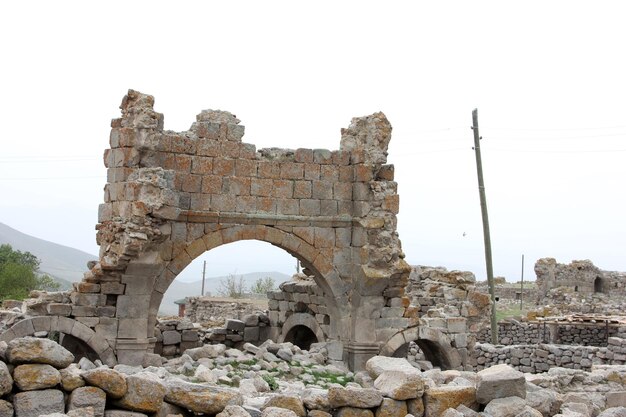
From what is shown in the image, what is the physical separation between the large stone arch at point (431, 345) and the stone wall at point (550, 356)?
2.02m

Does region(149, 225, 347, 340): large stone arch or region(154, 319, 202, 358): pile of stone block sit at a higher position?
region(149, 225, 347, 340): large stone arch

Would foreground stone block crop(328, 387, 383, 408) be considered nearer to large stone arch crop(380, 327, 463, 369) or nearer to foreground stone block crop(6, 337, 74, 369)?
foreground stone block crop(6, 337, 74, 369)

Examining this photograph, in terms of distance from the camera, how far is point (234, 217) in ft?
48.0

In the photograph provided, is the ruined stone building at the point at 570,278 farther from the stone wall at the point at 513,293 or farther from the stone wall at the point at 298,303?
the stone wall at the point at 298,303

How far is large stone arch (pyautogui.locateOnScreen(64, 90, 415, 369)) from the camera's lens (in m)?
13.5

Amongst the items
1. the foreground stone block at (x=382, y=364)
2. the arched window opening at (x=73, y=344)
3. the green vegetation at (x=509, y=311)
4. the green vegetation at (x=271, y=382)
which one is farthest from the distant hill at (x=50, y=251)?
the foreground stone block at (x=382, y=364)

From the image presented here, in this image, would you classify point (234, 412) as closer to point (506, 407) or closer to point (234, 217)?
point (506, 407)

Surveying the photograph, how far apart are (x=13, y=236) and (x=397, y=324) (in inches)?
4850

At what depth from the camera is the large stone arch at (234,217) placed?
44.4 ft

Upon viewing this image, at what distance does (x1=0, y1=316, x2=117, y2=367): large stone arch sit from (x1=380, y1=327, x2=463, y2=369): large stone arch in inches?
206

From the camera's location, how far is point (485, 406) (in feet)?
24.5

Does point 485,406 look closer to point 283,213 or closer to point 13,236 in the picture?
point 283,213

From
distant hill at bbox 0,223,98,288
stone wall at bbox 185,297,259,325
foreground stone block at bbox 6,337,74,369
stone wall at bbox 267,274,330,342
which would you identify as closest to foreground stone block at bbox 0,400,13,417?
foreground stone block at bbox 6,337,74,369

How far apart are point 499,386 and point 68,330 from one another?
27.0ft
